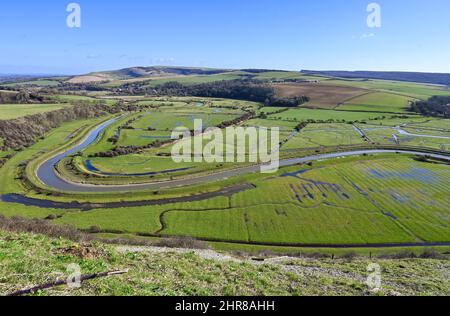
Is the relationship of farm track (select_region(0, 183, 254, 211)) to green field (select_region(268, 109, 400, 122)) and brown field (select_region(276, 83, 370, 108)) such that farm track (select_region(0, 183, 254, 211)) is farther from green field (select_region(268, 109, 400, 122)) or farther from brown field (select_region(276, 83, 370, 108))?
brown field (select_region(276, 83, 370, 108))

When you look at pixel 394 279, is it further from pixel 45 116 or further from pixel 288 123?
pixel 45 116

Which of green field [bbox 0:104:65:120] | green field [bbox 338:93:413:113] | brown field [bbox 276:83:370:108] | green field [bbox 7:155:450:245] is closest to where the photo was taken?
green field [bbox 7:155:450:245]

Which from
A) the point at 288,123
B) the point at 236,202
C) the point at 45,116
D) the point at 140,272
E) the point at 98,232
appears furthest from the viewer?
the point at 288,123

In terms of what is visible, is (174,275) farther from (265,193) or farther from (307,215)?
(265,193)

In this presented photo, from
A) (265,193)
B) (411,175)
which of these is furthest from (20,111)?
(411,175)

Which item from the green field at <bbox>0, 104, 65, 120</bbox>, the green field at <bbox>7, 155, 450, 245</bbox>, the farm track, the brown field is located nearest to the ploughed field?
the green field at <bbox>7, 155, 450, 245</bbox>
